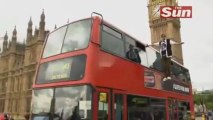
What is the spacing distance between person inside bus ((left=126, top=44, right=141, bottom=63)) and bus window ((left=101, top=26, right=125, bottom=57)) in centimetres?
38

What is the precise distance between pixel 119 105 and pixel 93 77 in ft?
4.14

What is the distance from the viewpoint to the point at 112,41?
8.50m

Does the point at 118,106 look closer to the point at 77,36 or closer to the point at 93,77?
the point at 93,77

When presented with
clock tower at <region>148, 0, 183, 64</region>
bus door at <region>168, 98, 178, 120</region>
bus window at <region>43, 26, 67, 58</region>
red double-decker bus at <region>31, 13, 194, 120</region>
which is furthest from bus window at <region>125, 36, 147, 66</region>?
clock tower at <region>148, 0, 183, 64</region>

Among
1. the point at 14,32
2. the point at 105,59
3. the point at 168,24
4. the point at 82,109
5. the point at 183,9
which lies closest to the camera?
the point at 82,109

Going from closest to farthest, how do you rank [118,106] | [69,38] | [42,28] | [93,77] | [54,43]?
[93,77] → [118,106] → [69,38] → [54,43] → [42,28]

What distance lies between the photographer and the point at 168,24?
222ft

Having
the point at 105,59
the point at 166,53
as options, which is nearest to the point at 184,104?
the point at 166,53

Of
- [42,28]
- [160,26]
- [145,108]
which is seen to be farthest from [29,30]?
[145,108]

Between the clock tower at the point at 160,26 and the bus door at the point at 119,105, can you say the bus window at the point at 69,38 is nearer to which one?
the bus door at the point at 119,105

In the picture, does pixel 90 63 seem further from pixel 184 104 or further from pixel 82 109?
pixel 184 104

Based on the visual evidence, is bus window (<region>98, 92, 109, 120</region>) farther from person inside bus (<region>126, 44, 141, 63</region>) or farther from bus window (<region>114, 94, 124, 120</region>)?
person inside bus (<region>126, 44, 141, 63</region>)

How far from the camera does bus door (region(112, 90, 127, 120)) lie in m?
7.61

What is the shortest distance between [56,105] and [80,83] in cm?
87
